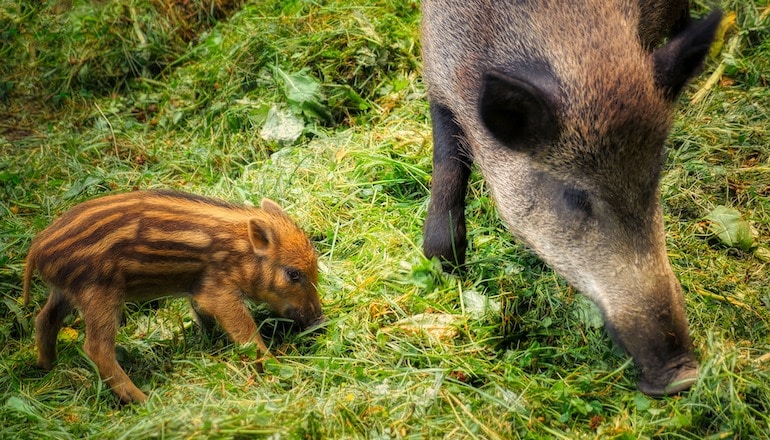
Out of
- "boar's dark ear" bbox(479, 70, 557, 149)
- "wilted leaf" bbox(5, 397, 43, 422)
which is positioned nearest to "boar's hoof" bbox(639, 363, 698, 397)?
"boar's dark ear" bbox(479, 70, 557, 149)

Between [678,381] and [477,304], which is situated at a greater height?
[678,381]

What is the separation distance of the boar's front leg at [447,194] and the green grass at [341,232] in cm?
12

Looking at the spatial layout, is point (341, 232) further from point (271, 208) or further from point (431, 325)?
point (431, 325)

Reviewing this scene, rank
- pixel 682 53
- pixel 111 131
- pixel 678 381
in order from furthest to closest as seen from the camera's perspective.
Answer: pixel 111 131
pixel 682 53
pixel 678 381

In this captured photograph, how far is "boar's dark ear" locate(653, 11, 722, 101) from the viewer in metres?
3.29

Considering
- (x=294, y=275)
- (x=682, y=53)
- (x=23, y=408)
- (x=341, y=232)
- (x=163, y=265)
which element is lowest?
(x=341, y=232)

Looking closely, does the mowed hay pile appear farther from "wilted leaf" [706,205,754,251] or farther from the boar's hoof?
the boar's hoof

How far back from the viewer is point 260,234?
3.80 meters

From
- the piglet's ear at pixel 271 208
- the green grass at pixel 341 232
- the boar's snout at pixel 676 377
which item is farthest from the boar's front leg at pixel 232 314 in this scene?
the boar's snout at pixel 676 377

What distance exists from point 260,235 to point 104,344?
84 centimetres

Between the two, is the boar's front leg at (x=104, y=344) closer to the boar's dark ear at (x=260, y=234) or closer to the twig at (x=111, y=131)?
the boar's dark ear at (x=260, y=234)

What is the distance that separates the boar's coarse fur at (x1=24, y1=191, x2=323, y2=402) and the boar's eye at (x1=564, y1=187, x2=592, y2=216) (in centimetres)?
126

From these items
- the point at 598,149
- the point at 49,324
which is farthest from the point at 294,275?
the point at 598,149

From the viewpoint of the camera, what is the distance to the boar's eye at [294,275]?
383 cm
